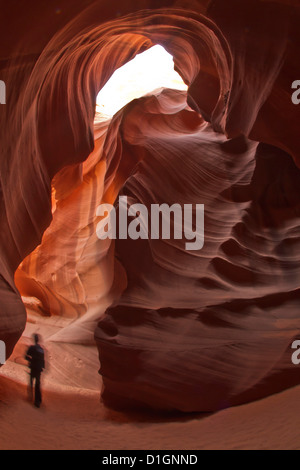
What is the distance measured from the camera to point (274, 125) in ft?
17.0

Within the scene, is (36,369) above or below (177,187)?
below

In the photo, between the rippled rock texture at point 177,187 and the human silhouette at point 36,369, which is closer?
the rippled rock texture at point 177,187

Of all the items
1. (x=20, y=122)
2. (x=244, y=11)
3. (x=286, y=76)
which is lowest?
(x=20, y=122)

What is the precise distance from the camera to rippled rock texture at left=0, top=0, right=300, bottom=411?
4.61 m

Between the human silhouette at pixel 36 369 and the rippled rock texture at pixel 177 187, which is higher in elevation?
the rippled rock texture at pixel 177 187

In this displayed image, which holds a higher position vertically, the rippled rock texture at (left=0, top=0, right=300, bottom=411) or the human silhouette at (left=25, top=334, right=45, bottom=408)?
the rippled rock texture at (left=0, top=0, right=300, bottom=411)

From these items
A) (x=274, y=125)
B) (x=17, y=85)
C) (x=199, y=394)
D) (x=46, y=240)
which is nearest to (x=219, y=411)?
(x=199, y=394)

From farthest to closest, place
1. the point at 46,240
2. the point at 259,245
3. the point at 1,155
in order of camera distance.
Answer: the point at 46,240 → the point at 259,245 → the point at 1,155

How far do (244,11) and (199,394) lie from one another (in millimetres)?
4436

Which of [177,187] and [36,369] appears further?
[177,187]

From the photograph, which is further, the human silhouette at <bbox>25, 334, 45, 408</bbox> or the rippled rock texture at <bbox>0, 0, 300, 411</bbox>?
the human silhouette at <bbox>25, 334, 45, 408</bbox>

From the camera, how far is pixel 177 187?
8.13 metres

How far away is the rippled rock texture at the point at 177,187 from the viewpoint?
461 centimetres

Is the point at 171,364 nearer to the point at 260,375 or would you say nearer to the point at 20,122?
the point at 260,375
